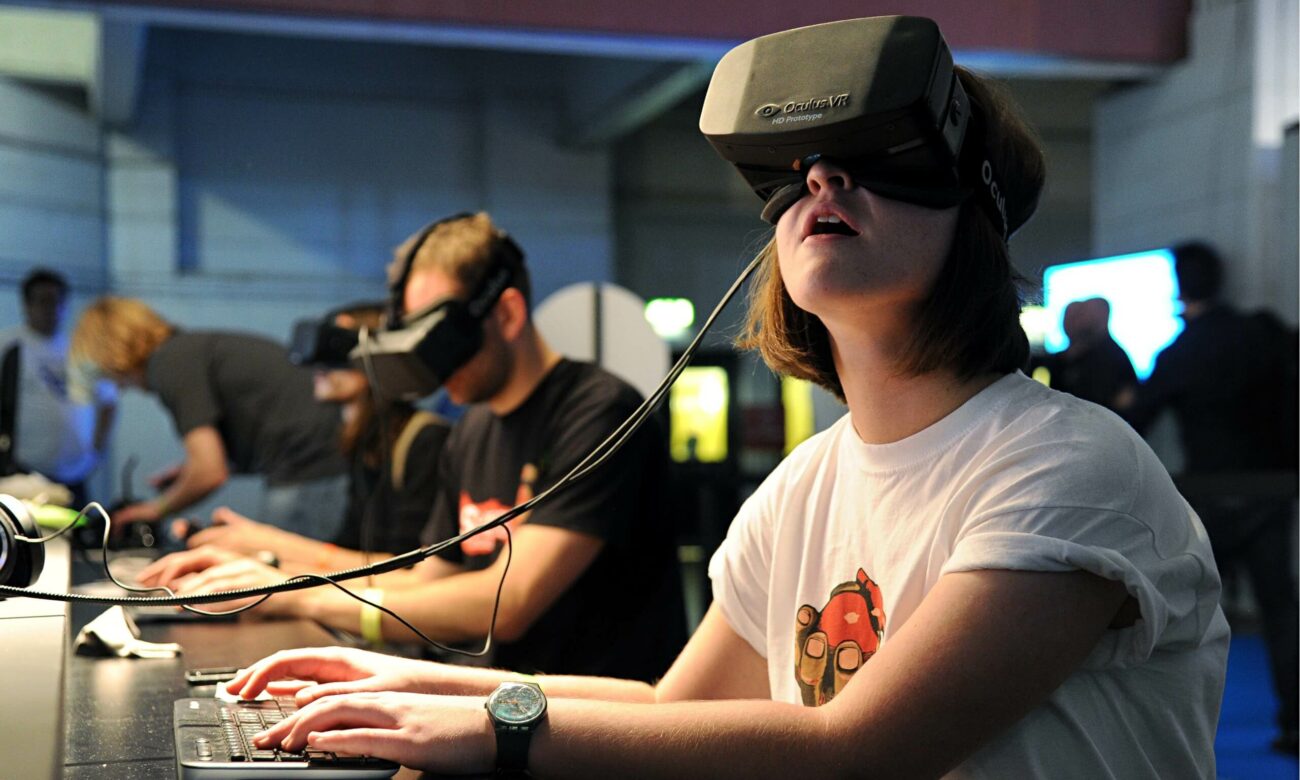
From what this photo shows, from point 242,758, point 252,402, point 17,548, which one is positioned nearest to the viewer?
point 242,758

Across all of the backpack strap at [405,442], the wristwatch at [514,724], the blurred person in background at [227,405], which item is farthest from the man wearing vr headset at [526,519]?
the blurred person in background at [227,405]

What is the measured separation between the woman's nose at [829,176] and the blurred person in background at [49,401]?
500 centimetres

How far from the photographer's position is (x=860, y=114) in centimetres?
102

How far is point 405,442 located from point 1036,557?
2.24 m

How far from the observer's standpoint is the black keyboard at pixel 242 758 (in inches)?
33.0

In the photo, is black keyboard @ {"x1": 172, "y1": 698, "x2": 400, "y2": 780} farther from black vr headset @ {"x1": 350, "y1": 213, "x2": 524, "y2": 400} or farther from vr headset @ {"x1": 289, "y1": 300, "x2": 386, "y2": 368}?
vr headset @ {"x1": 289, "y1": 300, "x2": 386, "y2": 368}

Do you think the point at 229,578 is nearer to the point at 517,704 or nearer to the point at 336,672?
the point at 336,672

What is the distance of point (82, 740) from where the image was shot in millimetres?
1073

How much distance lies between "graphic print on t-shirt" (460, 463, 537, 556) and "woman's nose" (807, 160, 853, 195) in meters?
1.00

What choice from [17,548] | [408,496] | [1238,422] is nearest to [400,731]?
[17,548]

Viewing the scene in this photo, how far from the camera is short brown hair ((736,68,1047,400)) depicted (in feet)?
3.54

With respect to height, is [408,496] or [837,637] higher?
[837,637]

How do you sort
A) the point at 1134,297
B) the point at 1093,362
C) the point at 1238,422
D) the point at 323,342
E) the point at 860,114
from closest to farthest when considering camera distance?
1. the point at 860,114
2. the point at 323,342
3. the point at 1238,422
4. the point at 1093,362
5. the point at 1134,297

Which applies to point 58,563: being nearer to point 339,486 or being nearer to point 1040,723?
point 1040,723
